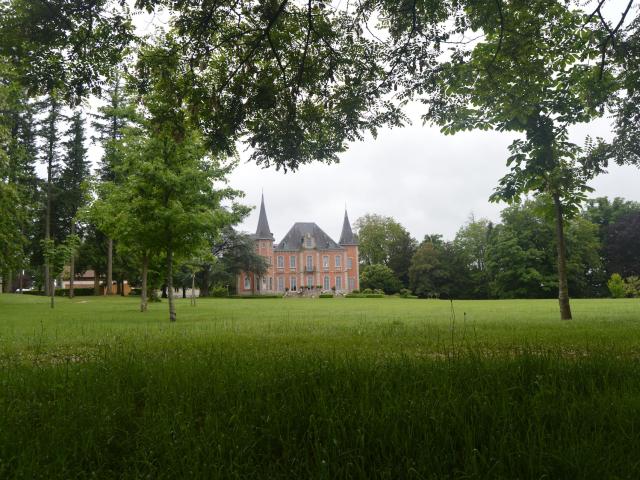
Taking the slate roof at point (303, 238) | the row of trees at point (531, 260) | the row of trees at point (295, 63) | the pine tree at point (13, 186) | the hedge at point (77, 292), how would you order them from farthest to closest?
the slate roof at point (303, 238), the row of trees at point (531, 260), the hedge at point (77, 292), the pine tree at point (13, 186), the row of trees at point (295, 63)

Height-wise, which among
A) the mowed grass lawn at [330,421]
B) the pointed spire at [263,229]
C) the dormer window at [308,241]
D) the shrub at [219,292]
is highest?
the pointed spire at [263,229]

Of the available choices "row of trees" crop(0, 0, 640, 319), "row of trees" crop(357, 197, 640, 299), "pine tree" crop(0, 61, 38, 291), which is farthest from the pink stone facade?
"row of trees" crop(0, 0, 640, 319)

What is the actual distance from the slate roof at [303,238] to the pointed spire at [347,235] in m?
1.59

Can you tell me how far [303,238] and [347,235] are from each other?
25.4ft

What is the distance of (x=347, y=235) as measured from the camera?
7562 centimetres

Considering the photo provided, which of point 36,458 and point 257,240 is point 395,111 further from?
point 257,240

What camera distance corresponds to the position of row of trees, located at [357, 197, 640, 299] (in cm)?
5282

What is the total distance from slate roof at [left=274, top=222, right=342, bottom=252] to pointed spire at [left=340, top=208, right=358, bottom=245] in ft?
5.21

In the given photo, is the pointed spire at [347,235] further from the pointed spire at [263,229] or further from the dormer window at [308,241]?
the pointed spire at [263,229]

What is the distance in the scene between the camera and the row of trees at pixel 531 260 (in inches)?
2079

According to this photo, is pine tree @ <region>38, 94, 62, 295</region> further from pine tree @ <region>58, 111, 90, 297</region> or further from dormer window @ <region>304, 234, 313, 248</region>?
dormer window @ <region>304, 234, 313, 248</region>

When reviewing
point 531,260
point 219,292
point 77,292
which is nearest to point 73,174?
point 77,292

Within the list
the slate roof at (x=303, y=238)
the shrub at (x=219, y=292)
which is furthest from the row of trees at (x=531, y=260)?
the shrub at (x=219, y=292)

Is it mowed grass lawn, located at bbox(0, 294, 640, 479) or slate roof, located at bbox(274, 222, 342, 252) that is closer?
mowed grass lawn, located at bbox(0, 294, 640, 479)
